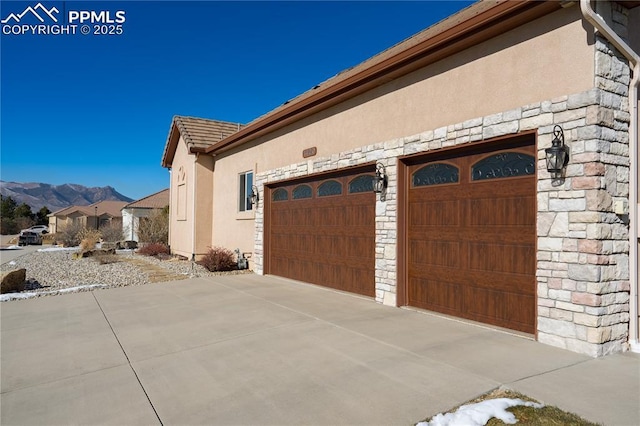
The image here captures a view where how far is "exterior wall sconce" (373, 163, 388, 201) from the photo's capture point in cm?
870

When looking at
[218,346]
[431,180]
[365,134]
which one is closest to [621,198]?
[431,180]

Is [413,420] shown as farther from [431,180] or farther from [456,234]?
[431,180]

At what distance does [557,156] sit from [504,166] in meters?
1.10

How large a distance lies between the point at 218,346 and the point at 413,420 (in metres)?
3.21

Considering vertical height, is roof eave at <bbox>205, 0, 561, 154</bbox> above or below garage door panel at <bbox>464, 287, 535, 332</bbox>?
above

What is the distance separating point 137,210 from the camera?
40.0m

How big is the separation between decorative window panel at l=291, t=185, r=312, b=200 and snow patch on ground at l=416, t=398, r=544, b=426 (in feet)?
26.7

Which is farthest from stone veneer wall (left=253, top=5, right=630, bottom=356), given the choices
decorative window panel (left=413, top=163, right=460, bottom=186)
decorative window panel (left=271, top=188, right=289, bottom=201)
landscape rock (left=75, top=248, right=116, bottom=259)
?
landscape rock (left=75, top=248, right=116, bottom=259)

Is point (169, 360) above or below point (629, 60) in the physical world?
below

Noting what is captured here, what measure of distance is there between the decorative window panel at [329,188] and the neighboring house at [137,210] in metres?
28.1

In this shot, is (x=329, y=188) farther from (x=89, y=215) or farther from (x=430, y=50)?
(x=89, y=215)

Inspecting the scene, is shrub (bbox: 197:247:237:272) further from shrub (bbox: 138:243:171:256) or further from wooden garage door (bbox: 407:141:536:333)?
wooden garage door (bbox: 407:141:536:333)

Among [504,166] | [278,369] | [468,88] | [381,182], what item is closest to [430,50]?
[468,88]

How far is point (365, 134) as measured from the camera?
9508 millimetres
